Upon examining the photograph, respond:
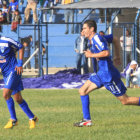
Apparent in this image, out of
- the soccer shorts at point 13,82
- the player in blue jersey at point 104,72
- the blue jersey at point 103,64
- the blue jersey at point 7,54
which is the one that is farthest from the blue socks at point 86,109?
the blue jersey at point 7,54

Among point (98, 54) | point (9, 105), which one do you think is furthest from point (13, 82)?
point (98, 54)

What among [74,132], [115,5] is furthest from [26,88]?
[74,132]

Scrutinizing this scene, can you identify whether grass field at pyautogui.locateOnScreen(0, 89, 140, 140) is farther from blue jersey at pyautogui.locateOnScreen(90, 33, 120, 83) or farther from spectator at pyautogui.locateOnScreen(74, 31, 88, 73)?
spectator at pyautogui.locateOnScreen(74, 31, 88, 73)

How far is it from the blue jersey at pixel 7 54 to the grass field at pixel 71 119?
A: 108 cm

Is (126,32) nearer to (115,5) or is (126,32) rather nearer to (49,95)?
(115,5)

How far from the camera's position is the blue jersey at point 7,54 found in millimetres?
9586

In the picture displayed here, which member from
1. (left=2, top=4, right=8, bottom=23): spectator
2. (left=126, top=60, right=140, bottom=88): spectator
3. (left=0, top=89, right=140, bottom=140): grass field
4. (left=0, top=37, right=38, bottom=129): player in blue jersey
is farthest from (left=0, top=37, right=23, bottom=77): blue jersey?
(left=2, top=4, right=8, bottom=23): spectator

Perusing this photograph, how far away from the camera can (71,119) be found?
1070 cm

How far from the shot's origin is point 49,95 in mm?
16703

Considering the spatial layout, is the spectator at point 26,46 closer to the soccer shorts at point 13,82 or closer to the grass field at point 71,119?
the grass field at point 71,119

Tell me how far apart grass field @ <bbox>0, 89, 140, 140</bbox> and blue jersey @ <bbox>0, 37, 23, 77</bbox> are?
1080 mm

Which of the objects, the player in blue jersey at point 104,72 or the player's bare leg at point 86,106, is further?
the player's bare leg at point 86,106

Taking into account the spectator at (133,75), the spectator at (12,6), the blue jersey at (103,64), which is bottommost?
the spectator at (133,75)

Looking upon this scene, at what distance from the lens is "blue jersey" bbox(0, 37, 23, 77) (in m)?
9.59
